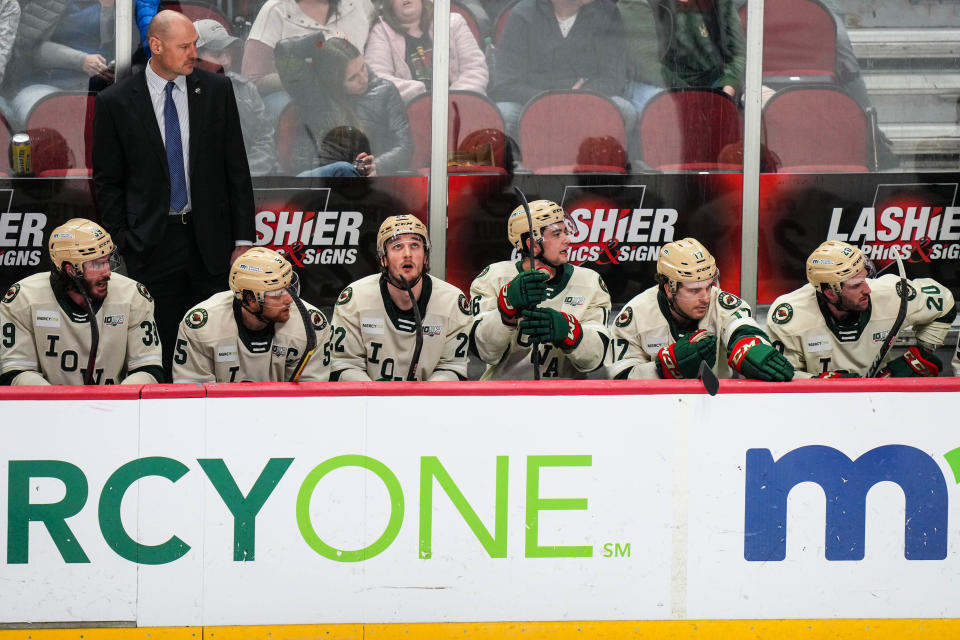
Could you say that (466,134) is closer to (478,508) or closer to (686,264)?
(686,264)

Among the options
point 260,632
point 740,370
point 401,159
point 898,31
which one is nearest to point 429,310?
point 401,159

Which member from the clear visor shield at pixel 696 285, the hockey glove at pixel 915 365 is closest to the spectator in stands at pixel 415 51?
the clear visor shield at pixel 696 285

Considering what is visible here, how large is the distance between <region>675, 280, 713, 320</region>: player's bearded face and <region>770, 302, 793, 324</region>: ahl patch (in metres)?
0.35

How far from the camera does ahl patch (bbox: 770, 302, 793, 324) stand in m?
5.34

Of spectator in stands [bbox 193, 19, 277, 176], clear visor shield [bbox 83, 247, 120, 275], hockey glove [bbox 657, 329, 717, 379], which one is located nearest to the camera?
hockey glove [bbox 657, 329, 717, 379]

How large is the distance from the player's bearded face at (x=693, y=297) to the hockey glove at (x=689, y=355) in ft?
1.32

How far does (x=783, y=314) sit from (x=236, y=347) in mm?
2359

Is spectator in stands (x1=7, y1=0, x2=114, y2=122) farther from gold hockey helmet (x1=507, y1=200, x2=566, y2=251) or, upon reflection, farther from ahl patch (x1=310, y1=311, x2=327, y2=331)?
gold hockey helmet (x1=507, y1=200, x2=566, y2=251)

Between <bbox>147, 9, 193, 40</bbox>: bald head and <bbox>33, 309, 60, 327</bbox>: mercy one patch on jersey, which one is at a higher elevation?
<bbox>147, 9, 193, 40</bbox>: bald head

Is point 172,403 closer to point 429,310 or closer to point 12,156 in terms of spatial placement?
point 429,310

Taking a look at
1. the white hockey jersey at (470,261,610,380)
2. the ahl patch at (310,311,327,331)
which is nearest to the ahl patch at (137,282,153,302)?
the ahl patch at (310,311,327,331)

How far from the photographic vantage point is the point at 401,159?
620 centimetres

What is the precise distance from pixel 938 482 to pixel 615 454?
1010mm

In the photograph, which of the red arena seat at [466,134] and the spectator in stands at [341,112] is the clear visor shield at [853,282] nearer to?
the red arena seat at [466,134]
